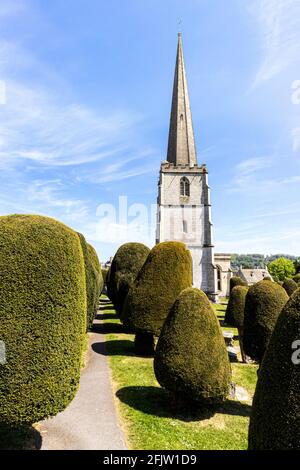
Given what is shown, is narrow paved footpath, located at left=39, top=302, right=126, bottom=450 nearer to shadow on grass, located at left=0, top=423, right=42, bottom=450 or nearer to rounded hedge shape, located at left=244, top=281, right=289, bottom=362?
shadow on grass, located at left=0, top=423, right=42, bottom=450

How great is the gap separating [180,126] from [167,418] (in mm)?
42589

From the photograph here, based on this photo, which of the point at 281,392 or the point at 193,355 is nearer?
the point at 281,392

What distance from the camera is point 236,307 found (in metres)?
18.0

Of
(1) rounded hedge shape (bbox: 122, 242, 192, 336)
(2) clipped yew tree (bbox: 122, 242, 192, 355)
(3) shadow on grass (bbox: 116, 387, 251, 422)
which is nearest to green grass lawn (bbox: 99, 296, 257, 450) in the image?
(3) shadow on grass (bbox: 116, 387, 251, 422)

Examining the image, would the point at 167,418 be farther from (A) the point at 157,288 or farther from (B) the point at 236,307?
(B) the point at 236,307

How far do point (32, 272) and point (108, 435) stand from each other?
4.27 meters

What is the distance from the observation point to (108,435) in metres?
6.82

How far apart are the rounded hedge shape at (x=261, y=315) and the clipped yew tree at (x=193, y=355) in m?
3.56

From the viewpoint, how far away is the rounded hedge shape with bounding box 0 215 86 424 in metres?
5.23

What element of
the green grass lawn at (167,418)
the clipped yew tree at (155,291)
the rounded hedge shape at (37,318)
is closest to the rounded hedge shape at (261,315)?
the green grass lawn at (167,418)

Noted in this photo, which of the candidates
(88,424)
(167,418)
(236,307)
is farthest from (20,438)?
(236,307)

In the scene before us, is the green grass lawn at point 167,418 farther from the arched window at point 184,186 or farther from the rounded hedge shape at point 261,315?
the arched window at point 184,186

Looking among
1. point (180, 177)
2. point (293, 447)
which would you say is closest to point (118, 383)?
point (293, 447)

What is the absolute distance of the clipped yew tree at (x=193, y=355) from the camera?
7926 mm
